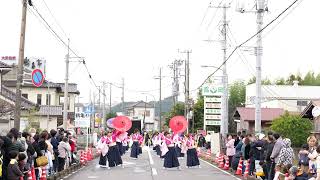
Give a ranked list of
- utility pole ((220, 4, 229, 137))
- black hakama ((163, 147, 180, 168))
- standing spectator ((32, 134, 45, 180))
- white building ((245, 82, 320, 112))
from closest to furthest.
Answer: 1. standing spectator ((32, 134, 45, 180))
2. black hakama ((163, 147, 180, 168))
3. utility pole ((220, 4, 229, 137))
4. white building ((245, 82, 320, 112))

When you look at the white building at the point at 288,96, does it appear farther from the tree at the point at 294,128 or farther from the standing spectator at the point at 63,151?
the standing spectator at the point at 63,151

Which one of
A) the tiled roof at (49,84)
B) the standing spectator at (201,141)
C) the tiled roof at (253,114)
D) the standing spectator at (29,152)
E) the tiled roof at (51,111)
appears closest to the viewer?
the standing spectator at (29,152)

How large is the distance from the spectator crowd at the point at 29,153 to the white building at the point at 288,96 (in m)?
48.3

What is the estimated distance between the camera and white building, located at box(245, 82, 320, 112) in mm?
68750

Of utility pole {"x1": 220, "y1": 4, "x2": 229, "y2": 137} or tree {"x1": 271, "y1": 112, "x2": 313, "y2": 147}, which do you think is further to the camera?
utility pole {"x1": 220, "y1": 4, "x2": 229, "y2": 137}

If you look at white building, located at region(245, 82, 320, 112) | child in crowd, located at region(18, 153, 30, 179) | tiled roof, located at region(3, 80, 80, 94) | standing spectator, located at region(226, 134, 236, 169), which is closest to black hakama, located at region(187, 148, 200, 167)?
standing spectator, located at region(226, 134, 236, 169)

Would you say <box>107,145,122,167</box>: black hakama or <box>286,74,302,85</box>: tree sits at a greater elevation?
<box>286,74,302,85</box>: tree

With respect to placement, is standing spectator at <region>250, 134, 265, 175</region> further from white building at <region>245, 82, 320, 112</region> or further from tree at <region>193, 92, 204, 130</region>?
tree at <region>193, 92, 204, 130</region>

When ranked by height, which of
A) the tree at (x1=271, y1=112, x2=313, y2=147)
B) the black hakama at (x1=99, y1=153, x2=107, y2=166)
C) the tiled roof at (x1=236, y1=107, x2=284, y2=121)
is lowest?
the black hakama at (x1=99, y1=153, x2=107, y2=166)

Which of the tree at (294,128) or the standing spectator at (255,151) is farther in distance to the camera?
the tree at (294,128)

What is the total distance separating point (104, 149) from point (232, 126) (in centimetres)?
4529

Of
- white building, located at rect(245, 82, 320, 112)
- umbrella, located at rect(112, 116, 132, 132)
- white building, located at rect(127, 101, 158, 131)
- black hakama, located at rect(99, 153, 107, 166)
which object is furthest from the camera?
white building, located at rect(127, 101, 158, 131)

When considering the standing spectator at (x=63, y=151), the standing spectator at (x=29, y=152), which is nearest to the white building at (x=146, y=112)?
the standing spectator at (x=63, y=151)

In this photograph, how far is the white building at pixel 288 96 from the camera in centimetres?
6875
